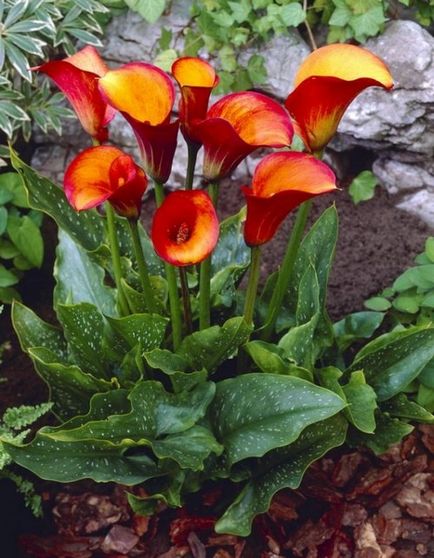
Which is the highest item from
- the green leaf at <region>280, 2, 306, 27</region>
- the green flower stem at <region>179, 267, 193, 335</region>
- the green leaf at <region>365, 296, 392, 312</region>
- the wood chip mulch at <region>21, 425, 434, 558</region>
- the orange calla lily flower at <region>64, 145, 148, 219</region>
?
the orange calla lily flower at <region>64, 145, 148, 219</region>

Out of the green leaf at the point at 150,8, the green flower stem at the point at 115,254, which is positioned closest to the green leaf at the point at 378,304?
the green flower stem at the point at 115,254

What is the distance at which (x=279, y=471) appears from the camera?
166 centimetres

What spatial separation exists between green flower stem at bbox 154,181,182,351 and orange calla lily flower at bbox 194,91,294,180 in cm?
11

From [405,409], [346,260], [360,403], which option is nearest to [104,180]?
[360,403]

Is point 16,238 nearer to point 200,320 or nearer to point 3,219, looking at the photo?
point 3,219

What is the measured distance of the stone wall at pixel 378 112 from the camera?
2.36 meters

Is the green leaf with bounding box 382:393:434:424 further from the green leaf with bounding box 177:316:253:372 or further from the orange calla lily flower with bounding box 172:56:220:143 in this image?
the orange calla lily flower with bounding box 172:56:220:143

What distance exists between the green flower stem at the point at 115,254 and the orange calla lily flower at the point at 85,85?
15 centimetres

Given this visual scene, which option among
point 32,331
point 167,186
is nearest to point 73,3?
point 167,186

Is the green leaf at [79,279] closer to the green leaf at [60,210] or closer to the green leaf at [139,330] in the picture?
the green leaf at [60,210]

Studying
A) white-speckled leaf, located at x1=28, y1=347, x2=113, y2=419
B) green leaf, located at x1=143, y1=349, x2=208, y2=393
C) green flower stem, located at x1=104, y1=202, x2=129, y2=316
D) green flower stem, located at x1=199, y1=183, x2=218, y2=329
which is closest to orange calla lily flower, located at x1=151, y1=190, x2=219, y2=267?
green flower stem, located at x1=199, y1=183, x2=218, y2=329

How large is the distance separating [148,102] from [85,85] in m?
0.17

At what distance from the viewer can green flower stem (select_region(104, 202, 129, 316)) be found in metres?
1.55

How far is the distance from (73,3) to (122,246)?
37.7 inches
